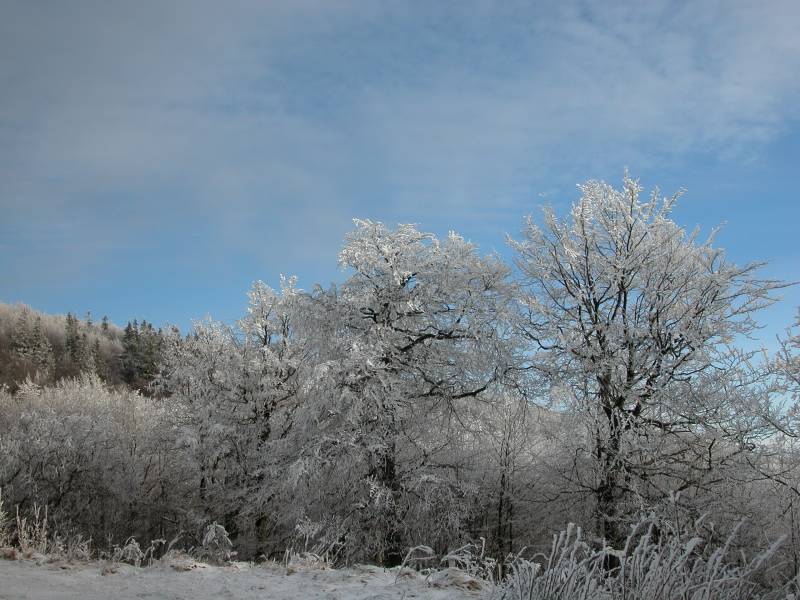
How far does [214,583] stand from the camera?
5.43 meters

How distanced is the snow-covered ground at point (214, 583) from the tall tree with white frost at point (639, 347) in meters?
7.63

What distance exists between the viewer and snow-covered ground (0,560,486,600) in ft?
16.2

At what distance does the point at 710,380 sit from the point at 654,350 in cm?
120

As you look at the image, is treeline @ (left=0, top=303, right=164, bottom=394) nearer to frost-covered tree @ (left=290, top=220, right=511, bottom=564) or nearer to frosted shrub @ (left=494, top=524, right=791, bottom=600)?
frost-covered tree @ (left=290, top=220, right=511, bottom=564)

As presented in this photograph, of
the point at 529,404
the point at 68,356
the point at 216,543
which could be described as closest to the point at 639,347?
the point at 529,404

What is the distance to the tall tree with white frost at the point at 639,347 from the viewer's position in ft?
39.7

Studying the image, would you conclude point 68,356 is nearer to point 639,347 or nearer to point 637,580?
point 639,347

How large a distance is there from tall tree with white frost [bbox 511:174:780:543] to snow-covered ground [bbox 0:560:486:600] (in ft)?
25.0

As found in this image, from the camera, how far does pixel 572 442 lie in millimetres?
13086

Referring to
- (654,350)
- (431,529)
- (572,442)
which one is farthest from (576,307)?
(431,529)

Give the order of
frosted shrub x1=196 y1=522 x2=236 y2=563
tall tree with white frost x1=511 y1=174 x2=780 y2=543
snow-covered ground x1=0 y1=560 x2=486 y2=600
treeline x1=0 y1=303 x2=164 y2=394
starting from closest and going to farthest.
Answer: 1. snow-covered ground x1=0 y1=560 x2=486 y2=600
2. frosted shrub x1=196 y1=522 x2=236 y2=563
3. tall tree with white frost x1=511 y1=174 x2=780 y2=543
4. treeline x1=0 y1=303 x2=164 y2=394

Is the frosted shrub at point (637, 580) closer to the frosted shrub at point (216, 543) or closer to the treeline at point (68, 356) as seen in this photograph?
the frosted shrub at point (216, 543)

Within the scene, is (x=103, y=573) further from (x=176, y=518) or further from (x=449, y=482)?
(x=176, y=518)

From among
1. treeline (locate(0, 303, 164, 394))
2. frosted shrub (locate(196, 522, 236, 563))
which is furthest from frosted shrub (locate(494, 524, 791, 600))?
treeline (locate(0, 303, 164, 394))
